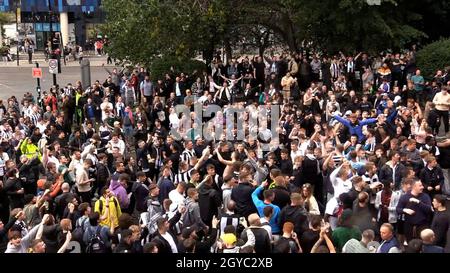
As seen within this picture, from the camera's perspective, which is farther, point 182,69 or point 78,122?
point 182,69

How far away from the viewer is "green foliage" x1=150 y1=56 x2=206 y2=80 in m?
25.1

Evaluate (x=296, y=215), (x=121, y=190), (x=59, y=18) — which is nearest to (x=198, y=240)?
(x=296, y=215)

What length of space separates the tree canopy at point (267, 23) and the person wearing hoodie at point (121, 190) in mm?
13050

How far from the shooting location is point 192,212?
32.1ft

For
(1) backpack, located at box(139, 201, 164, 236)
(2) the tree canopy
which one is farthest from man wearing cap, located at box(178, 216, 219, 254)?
(2) the tree canopy

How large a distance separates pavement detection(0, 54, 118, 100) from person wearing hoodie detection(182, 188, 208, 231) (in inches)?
969

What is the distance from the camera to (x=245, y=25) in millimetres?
→ 27031

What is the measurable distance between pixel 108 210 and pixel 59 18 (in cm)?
5390

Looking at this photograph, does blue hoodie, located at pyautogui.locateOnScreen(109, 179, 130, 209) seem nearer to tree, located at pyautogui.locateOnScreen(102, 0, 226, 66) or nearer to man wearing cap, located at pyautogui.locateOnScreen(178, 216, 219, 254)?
man wearing cap, located at pyautogui.locateOnScreen(178, 216, 219, 254)

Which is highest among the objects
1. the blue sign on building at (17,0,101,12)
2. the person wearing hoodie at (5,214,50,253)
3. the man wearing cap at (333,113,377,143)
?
the blue sign on building at (17,0,101,12)

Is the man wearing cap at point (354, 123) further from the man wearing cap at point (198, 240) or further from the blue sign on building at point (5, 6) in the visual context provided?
the blue sign on building at point (5, 6)

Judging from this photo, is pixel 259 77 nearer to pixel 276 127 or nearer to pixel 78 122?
pixel 78 122
